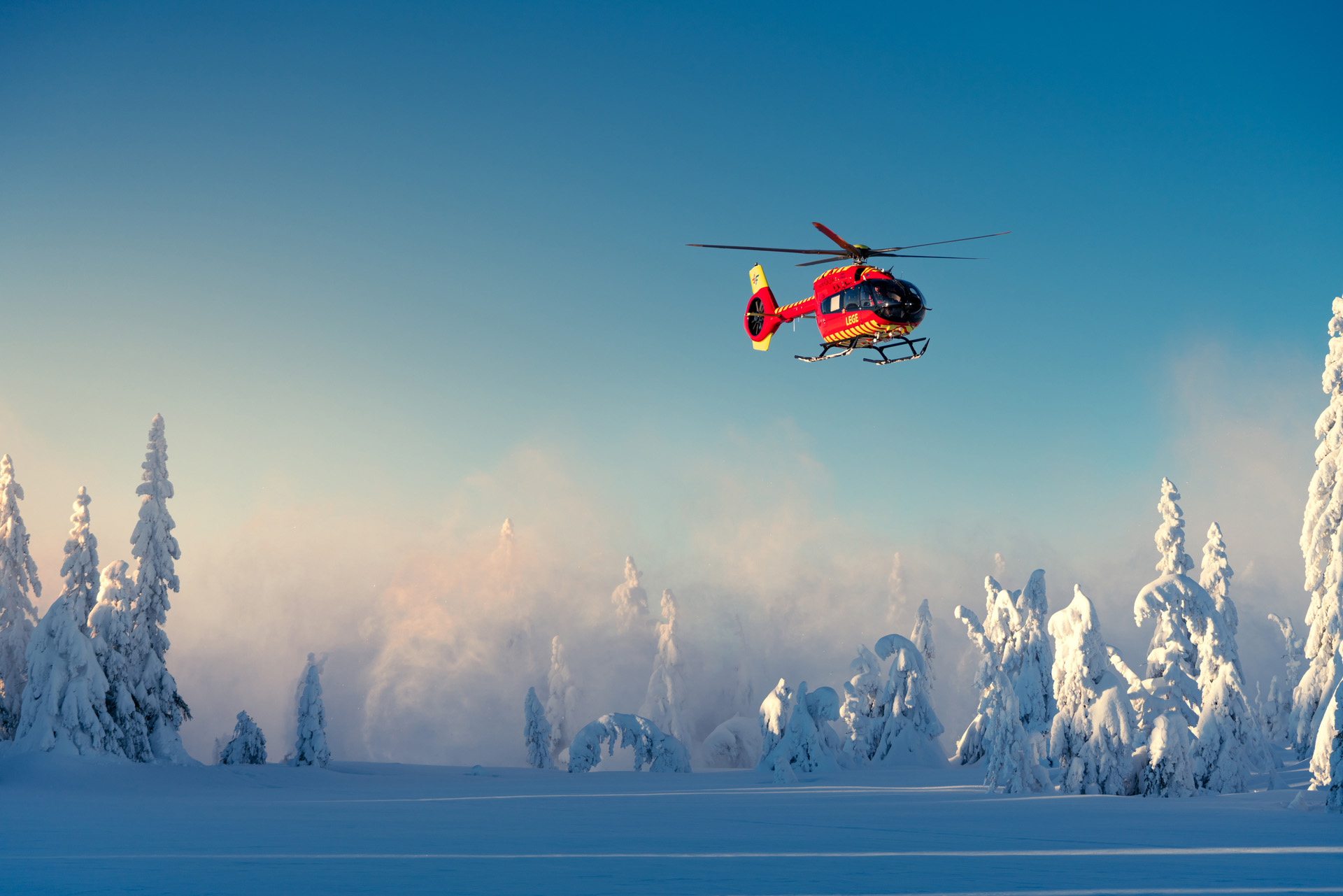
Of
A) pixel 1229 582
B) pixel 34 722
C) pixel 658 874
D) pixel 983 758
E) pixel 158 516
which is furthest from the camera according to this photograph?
pixel 983 758

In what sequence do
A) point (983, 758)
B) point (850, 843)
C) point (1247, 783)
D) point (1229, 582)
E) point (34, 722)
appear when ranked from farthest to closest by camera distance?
Answer: 1. point (983, 758)
2. point (1229, 582)
3. point (34, 722)
4. point (1247, 783)
5. point (850, 843)

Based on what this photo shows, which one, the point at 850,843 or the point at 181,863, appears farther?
the point at 850,843

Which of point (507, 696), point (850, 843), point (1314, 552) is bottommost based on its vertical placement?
point (507, 696)

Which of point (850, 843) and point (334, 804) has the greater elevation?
point (850, 843)

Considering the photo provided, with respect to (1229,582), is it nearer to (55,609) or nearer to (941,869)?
(941,869)

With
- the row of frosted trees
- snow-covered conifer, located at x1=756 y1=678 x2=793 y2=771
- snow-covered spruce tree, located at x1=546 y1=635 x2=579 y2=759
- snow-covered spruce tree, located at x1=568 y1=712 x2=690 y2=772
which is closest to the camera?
the row of frosted trees

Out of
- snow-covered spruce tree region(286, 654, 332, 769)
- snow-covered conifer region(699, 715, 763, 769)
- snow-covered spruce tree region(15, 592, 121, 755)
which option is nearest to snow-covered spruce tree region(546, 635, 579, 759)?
snow-covered conifer region(699, 715, 763, 769)

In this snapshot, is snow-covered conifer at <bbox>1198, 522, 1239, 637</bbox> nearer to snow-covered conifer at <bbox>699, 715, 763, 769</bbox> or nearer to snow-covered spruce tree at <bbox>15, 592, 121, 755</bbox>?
snow-covered conifer at <bbox>699, 715, 763, 769</bbox>

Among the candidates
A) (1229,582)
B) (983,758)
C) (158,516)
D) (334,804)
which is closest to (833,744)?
(983,758)
